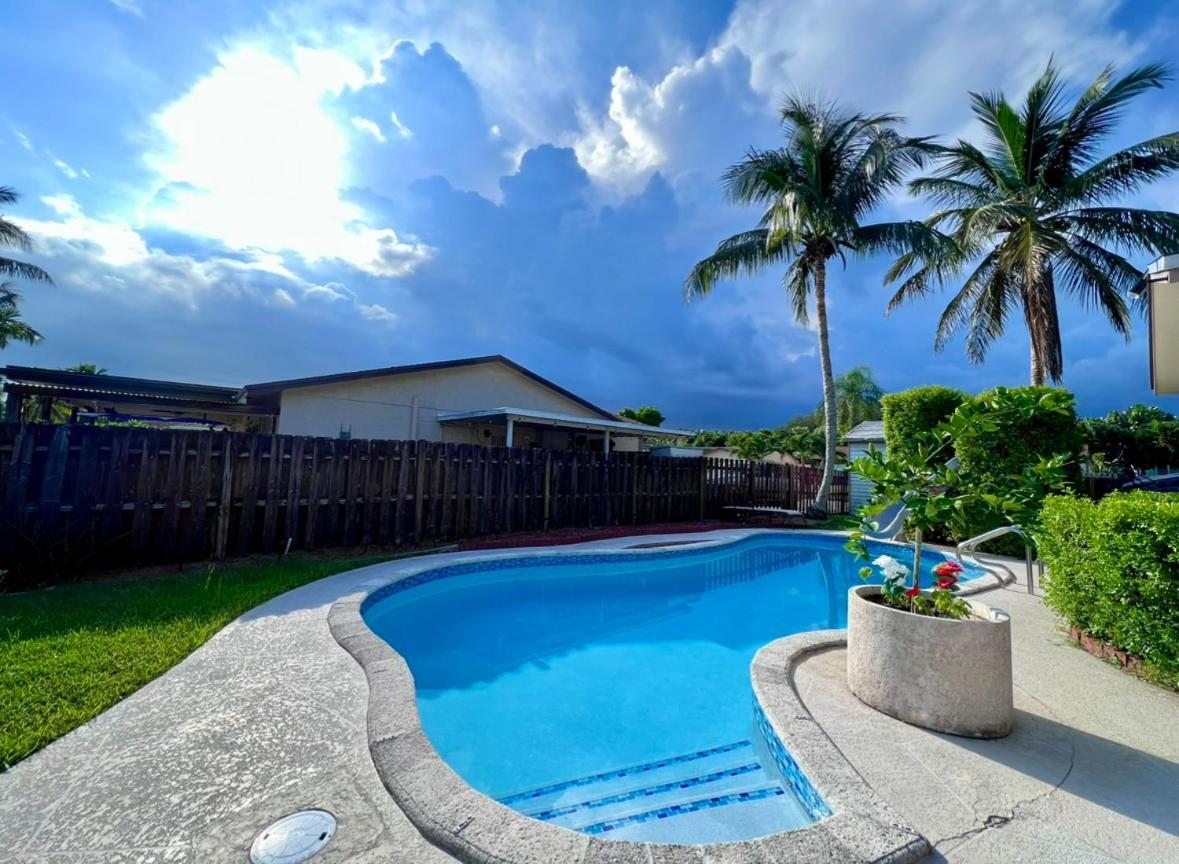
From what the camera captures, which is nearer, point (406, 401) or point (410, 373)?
point (410, 373)

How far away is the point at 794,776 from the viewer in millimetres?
2535

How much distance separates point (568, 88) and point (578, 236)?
10.9 metres

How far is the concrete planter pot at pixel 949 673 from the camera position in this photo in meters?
2.75

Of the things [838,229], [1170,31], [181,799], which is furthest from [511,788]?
[838,229]

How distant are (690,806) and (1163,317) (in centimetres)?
493

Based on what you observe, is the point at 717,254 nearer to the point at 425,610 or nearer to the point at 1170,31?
the point at 1170,31

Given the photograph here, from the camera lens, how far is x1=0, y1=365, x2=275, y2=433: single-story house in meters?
10.9

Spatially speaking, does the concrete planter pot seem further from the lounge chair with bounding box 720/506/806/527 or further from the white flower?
the lounge chair with bounding box 720/506/806/527

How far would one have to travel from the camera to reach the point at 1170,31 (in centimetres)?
803

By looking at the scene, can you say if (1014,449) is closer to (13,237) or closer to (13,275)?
(13,237)

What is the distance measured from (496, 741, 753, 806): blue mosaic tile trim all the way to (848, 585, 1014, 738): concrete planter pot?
1.03 meters

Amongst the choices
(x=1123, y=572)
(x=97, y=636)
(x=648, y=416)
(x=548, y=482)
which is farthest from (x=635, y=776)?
(x=648, y=416)

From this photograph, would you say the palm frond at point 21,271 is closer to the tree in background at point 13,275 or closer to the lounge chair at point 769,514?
the tree in background at point 13,275

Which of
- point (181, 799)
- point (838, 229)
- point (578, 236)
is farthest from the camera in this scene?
point (578, 236)
